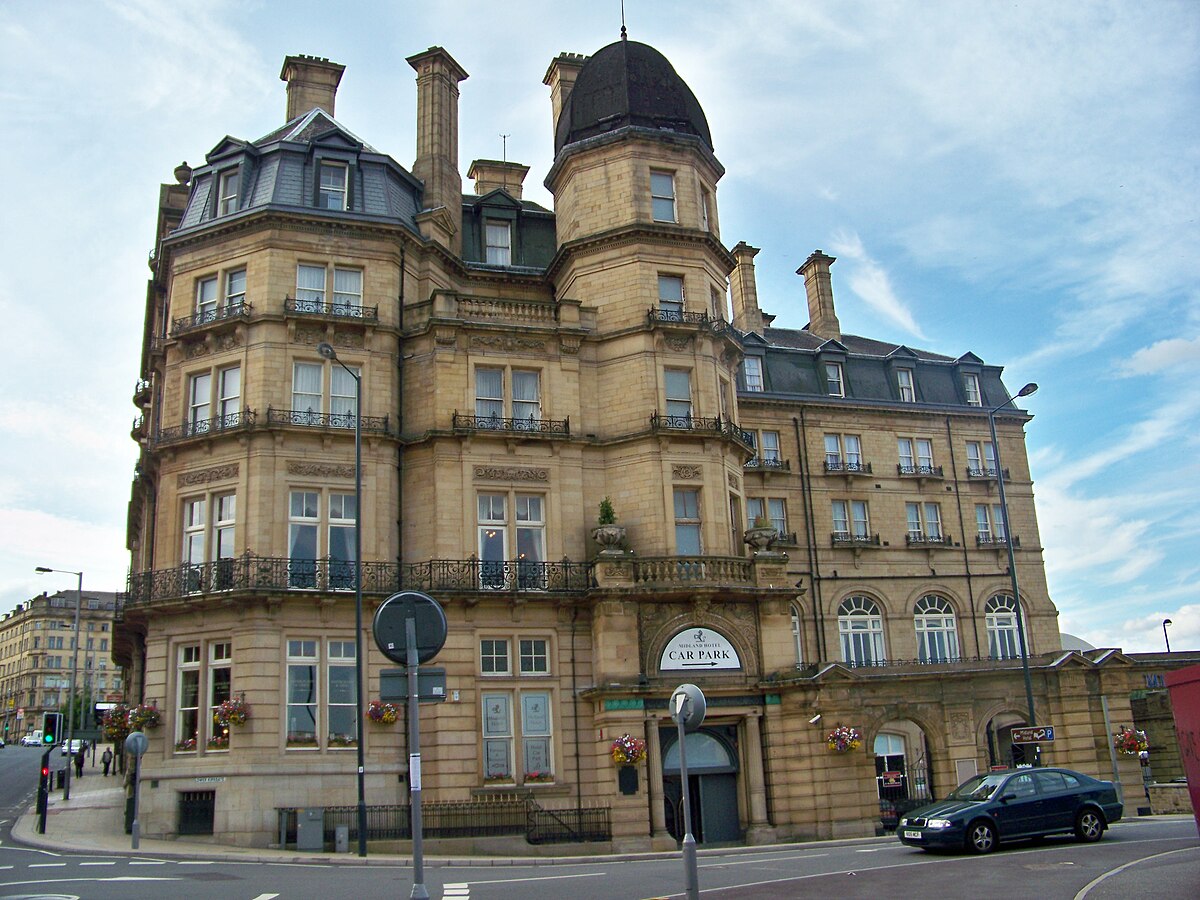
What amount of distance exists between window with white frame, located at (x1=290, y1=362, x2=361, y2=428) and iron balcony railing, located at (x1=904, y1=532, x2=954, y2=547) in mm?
24882

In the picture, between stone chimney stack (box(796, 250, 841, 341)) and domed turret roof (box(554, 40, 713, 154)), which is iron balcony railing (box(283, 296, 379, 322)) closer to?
domed turret roof (box(554, 40, 713, 154))

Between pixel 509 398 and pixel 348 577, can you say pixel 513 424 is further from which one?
pixel 348 577

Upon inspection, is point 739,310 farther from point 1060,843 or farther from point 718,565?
point 1060,843

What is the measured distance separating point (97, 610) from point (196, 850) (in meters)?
126

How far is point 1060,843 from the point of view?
21875 mm

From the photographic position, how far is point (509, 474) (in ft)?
106

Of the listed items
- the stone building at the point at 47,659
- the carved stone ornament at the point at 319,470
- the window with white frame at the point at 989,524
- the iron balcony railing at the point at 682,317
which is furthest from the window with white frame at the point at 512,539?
the stone building at the point at 47,659

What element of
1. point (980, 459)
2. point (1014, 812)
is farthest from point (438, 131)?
point (1014, 812)

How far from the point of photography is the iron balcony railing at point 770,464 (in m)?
44.1

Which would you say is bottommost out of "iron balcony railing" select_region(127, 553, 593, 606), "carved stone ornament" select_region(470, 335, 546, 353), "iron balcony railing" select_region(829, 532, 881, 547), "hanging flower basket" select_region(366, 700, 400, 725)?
"hanging flower basket" select_region(366, 700, 400, 725)

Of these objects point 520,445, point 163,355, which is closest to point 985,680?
point 520,445

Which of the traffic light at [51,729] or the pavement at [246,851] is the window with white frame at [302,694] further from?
the traffic light at [51,729]

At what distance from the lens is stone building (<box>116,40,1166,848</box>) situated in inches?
1147

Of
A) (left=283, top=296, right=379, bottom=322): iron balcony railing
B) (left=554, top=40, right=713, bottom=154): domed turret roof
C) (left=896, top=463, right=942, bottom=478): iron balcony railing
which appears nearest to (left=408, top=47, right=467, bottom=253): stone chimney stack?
(left=554, top=40, right=713, bottom=154): domed turret roof
